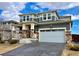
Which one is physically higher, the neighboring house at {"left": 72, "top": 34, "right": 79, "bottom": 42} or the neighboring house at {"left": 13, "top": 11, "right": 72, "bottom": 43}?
the neighboring house at {"left": 13, "top": 11, "right": 72, "bottom": 43}

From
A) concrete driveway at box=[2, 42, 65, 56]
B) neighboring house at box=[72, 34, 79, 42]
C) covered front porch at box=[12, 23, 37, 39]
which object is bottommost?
concrete driveway at box=[2, 42, 65, 56]

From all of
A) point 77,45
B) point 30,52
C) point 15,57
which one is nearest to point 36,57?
point 30,52

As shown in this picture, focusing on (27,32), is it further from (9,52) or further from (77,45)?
(77,45)

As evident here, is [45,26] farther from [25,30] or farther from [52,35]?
[25,30]

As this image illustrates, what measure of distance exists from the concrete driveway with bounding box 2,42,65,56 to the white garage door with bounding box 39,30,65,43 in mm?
106

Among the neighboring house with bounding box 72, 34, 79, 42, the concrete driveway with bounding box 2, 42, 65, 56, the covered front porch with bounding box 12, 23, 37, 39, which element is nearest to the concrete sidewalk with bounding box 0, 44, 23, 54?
the concrete driveway with bounding box 2, 42, 65, 56

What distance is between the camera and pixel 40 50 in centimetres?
396

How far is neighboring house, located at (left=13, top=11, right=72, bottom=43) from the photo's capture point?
3.96 meters

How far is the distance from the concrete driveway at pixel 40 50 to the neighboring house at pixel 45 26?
129 millimetres

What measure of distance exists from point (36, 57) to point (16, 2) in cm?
133

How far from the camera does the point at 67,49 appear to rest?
3834 millimetres

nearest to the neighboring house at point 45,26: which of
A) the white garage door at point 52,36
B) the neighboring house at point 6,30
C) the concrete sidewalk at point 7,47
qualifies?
the white garage door at point 52,36

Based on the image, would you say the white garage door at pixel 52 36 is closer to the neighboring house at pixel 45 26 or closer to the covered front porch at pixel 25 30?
the neighboring house at pixel 45 26

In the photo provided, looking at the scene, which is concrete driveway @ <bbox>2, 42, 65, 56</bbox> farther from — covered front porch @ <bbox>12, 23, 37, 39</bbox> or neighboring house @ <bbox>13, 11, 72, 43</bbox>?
covered front porch @ <bbox>12, 23, 37, 39</bbox>
